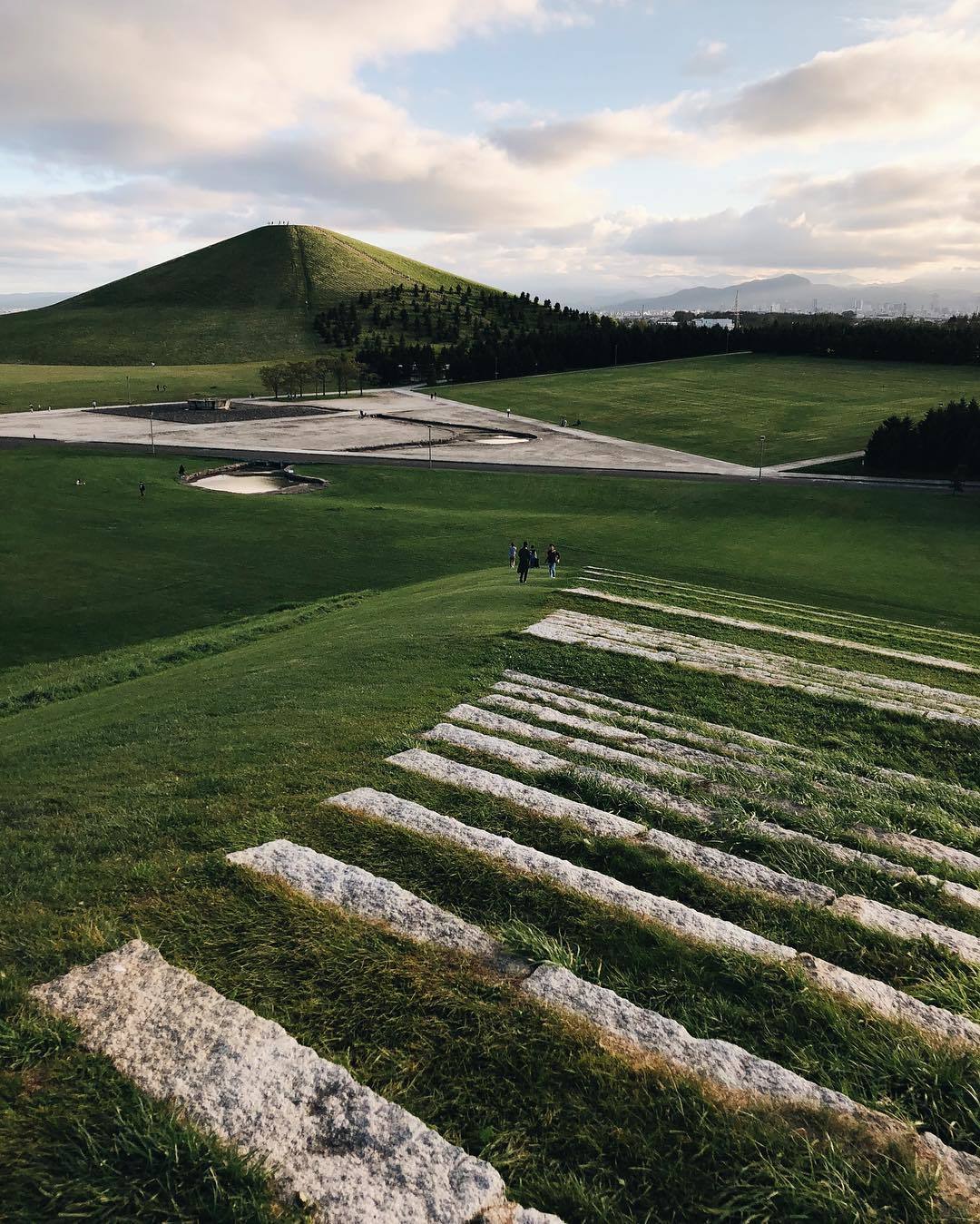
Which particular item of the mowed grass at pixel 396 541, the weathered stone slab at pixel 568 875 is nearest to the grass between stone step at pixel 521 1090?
the weathered stone slab at pixel 568 875

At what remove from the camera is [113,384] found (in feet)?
532

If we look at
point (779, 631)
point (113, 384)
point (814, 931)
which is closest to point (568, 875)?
point (814, 931)

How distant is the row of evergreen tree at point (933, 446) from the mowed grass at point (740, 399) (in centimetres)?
1239

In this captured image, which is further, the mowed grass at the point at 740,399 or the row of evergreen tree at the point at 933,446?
the mowed grass at the point at 740,399

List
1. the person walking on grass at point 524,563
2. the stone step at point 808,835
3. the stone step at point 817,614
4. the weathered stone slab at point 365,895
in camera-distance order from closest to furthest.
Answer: the weathered stone slab at point 365,895 → the stone step at point 808,835 → the stone step at point 817,614 → the person walking on grass at point 524,563

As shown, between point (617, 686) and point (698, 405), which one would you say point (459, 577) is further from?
point (698, 405)

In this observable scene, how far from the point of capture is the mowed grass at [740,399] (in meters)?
117

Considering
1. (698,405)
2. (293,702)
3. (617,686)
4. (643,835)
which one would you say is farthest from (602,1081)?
(698,405)

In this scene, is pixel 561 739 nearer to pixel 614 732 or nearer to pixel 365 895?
pixel 614 732

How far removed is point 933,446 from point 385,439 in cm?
7405

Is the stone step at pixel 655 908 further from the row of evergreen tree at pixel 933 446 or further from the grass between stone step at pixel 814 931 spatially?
the row of evergreen tree at pixel 933 446

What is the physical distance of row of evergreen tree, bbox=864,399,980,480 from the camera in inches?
3344

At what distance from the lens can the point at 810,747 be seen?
16391 mm

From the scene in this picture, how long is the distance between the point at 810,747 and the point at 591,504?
205 ft
